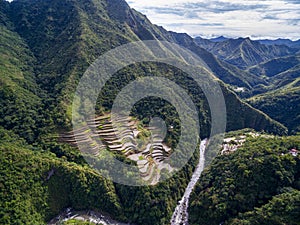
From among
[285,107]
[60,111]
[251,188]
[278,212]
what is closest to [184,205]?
[251,188]

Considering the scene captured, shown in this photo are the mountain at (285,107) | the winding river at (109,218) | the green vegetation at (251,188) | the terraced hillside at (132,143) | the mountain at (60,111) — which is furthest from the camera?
the mountain at (285,107)

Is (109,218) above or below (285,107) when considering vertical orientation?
below

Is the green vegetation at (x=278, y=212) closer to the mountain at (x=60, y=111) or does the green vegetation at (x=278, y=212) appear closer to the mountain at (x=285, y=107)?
the mountain at (x=60, y=111)

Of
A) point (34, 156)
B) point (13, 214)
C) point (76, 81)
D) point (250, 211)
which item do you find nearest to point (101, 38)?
point (76, 81)

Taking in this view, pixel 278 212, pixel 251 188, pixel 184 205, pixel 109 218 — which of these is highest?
pixel 251 188

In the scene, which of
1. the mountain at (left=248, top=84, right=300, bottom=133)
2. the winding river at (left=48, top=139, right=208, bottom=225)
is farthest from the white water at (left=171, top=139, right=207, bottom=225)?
the mountain at (left=248, top=84, right=300, bottom=133)

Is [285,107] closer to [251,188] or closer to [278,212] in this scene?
[251,188]

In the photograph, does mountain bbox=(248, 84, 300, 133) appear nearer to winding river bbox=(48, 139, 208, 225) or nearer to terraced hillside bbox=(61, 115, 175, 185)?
winding river bbox=(48, 139, 208, 225)

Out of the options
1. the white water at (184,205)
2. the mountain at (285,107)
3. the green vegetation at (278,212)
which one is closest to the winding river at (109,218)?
the white water at (184,205)

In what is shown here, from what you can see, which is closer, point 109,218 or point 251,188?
point 251,188

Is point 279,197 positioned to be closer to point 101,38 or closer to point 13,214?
point 13,214
